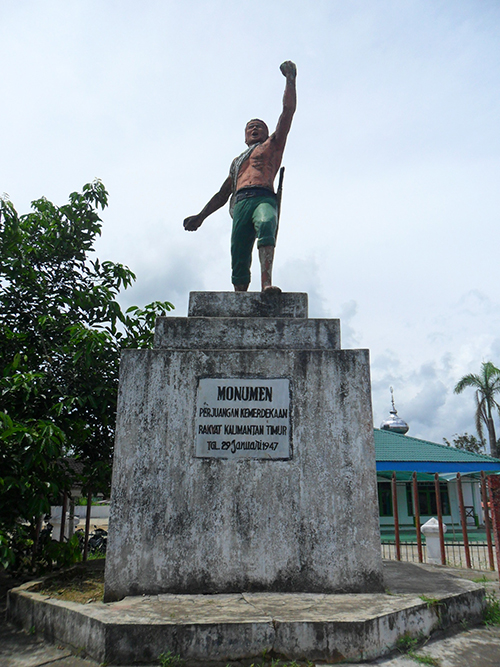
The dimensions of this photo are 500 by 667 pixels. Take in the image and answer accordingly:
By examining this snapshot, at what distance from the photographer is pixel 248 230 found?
4953mm

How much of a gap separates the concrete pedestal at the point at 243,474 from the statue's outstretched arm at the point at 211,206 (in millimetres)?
2107

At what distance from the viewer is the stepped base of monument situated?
2730 millimetres

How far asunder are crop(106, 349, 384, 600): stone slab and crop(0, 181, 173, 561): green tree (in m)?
0.80

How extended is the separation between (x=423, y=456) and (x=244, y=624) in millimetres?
13697

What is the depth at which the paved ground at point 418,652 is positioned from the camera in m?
2.84

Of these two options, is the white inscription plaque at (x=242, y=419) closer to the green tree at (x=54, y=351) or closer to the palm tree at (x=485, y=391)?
the green tree at (x=54, y=351)

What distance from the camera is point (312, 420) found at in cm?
385

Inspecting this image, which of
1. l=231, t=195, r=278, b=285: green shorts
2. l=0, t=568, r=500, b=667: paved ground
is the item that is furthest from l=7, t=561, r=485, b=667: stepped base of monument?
l=231, t=195, r=278, b=285: green shorts

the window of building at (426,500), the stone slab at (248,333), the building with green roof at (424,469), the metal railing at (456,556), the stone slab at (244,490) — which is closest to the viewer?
the stone slab at (244,490)

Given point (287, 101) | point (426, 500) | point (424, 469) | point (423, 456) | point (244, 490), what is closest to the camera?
point (244, 490)

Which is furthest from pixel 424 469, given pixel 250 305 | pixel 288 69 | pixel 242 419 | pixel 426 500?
pixel 288 69

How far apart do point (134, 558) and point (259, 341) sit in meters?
1.90

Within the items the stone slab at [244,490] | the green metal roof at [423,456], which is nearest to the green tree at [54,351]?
the stone slab at [244,490]

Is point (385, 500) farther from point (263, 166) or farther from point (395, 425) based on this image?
point (263, 166)
